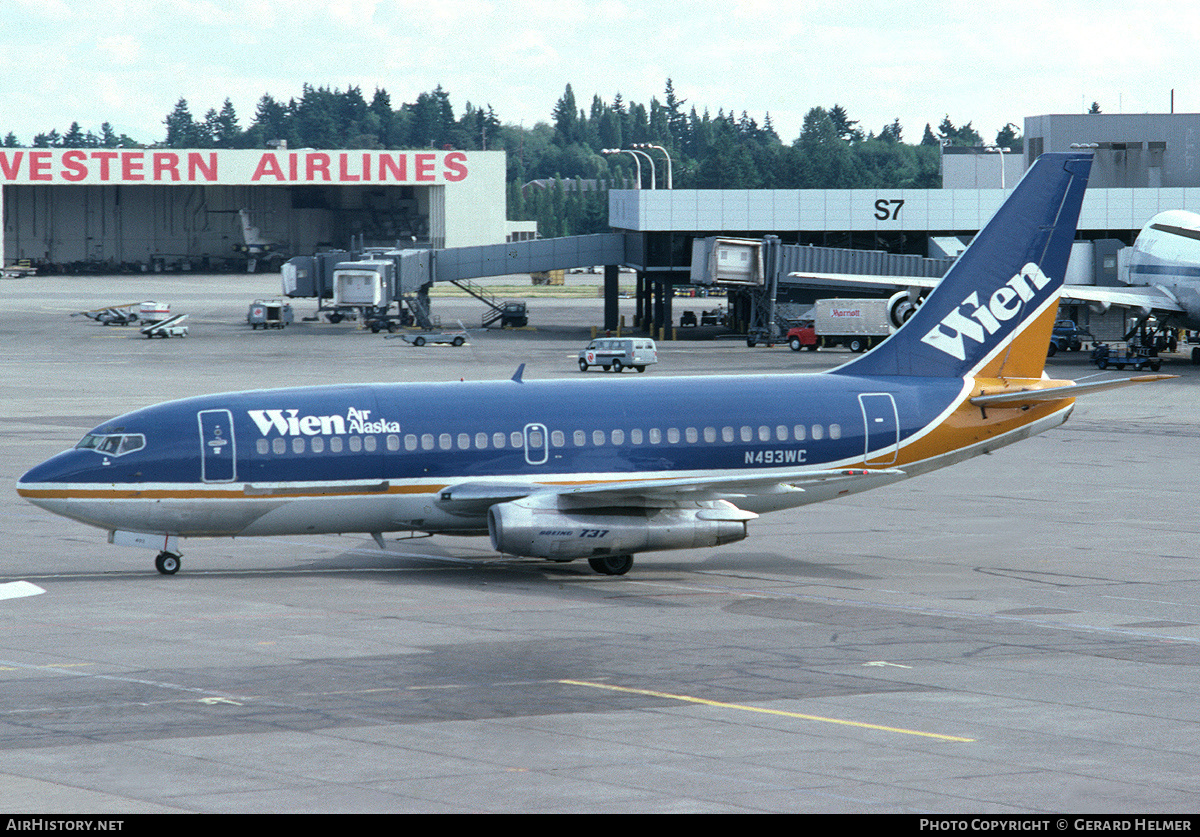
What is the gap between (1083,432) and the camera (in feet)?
216

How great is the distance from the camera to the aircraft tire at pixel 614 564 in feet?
Result: 116

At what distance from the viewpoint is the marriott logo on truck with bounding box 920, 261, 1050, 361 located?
38.4 meters

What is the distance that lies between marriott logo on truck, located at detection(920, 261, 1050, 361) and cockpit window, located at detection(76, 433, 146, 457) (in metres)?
20.3

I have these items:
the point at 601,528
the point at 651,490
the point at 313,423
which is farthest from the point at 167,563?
the point at 651,490

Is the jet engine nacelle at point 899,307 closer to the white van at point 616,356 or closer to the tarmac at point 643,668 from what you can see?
the white van at point 616,356

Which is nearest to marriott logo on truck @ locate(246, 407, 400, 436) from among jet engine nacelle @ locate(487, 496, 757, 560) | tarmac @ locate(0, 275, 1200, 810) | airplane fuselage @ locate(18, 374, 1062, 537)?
airplane fuselage @ locate(18, 374, 1062, 537)

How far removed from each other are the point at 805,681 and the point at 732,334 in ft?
346

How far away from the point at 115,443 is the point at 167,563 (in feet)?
10.7

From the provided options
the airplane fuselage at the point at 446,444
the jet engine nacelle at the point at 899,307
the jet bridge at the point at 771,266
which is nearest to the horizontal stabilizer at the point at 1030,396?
the airplane fuselage at the point at 446,444

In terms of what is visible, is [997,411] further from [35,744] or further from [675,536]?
[35,744]

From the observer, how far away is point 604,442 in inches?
1409

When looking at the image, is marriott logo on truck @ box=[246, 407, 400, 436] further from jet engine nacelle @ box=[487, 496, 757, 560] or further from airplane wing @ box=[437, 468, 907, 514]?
jet engine nacelle @ box=[487, 496, 757, 560]

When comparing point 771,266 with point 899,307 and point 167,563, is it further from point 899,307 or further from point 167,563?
point 167,563

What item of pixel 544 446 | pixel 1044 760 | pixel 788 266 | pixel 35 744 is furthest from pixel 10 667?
pixel 788 266
